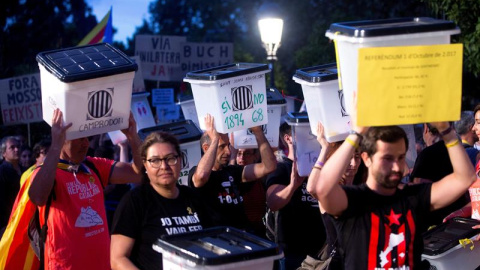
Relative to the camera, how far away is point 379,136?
449 centimetres

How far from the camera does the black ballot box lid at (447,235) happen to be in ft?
20.0

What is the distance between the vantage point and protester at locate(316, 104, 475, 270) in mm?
4469

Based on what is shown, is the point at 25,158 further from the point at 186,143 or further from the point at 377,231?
Answer: the point at 377,231

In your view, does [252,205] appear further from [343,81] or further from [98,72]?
[343,81]

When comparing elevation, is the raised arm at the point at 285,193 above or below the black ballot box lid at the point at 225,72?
below

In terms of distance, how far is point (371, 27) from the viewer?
4449 mm

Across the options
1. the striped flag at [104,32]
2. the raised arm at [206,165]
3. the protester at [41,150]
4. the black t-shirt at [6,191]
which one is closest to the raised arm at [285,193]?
the raised arm at [206,165]

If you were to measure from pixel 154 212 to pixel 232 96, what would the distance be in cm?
199

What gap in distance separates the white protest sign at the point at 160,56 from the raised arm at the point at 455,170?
12.7 meters

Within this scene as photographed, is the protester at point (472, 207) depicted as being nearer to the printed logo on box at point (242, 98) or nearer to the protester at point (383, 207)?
the printed logo on box at point (242, 98)

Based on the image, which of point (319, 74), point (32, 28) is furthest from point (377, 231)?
point (32, 28)

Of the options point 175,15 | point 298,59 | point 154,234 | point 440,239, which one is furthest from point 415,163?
point 175,15

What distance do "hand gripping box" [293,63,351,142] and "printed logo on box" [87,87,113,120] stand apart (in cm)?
139

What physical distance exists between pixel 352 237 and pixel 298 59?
17334mm
